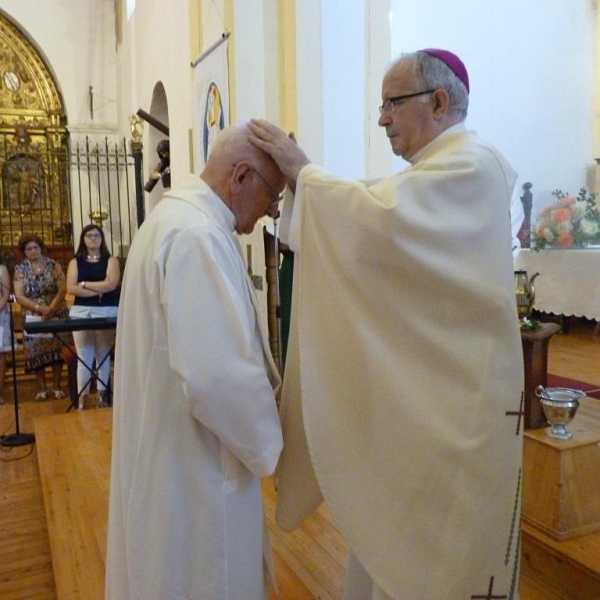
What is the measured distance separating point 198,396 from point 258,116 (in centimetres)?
338

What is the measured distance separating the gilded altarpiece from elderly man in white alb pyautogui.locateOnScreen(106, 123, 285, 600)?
9182mm

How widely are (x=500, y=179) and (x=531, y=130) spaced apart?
7772 mm

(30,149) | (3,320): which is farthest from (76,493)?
(30,149)

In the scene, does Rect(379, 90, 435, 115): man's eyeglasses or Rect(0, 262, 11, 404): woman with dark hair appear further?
Rect(0, 262, 11, 404): woman with dark hair

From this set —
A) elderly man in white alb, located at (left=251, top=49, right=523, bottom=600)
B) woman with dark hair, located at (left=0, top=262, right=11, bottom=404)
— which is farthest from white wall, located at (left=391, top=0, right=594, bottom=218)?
elderly man in white alb, located at (left=251, top=49, right=523, bottom=600)

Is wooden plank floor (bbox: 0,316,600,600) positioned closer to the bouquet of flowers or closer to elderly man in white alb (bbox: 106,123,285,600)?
elderly man in white alb (bbox: 106,123,285,600)

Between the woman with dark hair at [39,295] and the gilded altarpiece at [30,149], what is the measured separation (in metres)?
4.10

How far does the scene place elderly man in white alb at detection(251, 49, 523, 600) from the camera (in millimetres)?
1510

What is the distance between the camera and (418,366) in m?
1.54

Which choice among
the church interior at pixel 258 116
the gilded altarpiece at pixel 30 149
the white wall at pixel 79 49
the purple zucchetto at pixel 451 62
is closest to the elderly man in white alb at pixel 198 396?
the purple zucchetto at pixel 451 62

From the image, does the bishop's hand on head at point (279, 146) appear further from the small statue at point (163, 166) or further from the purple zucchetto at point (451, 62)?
the small statue at point (163, 166)

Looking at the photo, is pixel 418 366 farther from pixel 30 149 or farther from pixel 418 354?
pixel 30 149

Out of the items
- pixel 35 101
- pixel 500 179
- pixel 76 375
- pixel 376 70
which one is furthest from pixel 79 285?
pixel 35 101

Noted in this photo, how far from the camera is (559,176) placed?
28.8 feet
